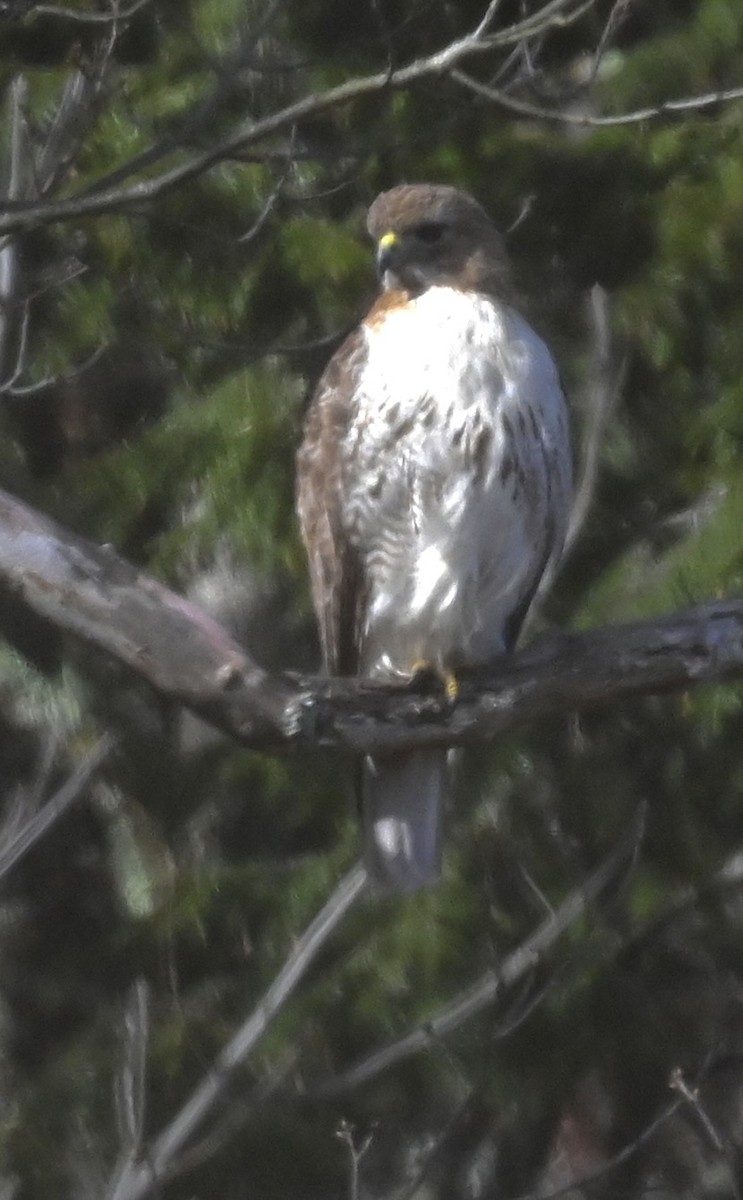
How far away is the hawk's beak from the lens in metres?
3.63

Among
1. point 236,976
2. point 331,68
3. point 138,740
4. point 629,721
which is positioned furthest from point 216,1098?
point 331,68

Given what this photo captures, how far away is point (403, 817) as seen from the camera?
3861mm

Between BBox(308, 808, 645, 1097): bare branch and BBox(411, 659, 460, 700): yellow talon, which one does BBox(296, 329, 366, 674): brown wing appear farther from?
BBox(308, 808, 645, 1097): bare branch

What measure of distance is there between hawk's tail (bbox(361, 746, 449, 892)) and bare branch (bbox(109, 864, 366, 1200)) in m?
0.07

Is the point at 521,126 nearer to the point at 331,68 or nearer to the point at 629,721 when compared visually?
the point at 331,68

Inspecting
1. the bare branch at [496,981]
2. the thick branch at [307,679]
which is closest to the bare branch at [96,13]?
the thick branch at [307,679]

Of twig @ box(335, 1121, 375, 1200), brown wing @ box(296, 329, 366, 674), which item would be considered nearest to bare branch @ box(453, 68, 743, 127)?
brown wing @ box(296, 329, 366, 674)

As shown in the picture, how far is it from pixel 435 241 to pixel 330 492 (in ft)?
1.75

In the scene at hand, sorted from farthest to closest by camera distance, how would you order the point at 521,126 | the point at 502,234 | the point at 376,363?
1. the point at 521,126
2. the point at 502,234
3. the point at 376,363

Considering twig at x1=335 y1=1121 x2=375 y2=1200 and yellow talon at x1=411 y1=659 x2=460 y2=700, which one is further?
twig at x1=335 y1=1121 x2=375 y2=1200

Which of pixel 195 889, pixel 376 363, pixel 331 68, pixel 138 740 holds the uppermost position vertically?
pixel 331 68

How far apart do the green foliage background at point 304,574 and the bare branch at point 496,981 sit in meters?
0.11

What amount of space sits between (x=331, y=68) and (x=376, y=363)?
803 millimetres

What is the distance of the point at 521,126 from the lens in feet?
13.4
